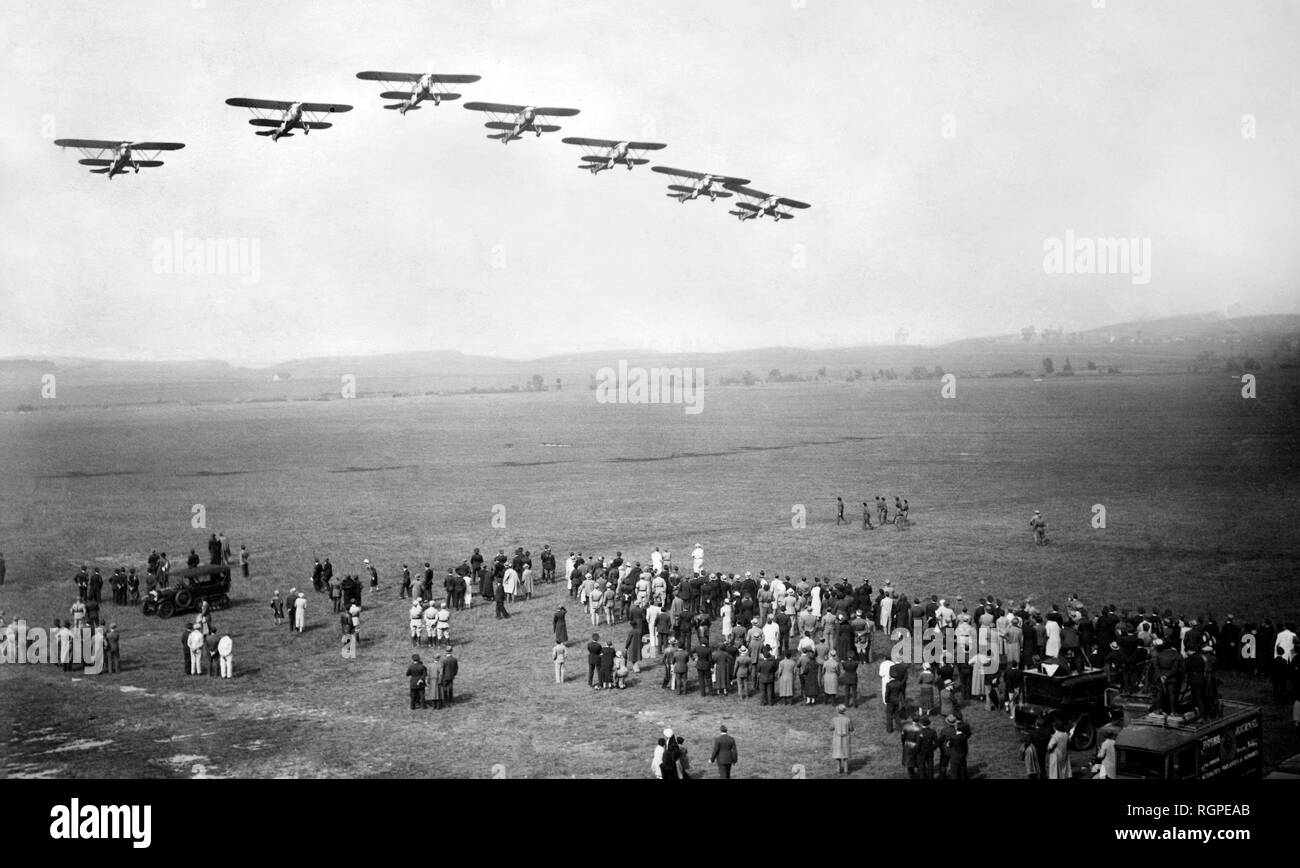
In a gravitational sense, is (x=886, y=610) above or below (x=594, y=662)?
above

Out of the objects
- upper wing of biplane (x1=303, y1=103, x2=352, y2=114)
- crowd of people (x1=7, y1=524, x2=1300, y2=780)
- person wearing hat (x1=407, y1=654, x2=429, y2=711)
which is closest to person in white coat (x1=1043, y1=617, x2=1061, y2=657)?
crowd of people (x1=7, y1=524, x2=1300, y2=780)

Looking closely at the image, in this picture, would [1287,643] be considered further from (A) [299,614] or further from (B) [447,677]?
(A) [299,614]

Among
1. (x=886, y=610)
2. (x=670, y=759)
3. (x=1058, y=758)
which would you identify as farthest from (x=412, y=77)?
(x=1058, y=758)

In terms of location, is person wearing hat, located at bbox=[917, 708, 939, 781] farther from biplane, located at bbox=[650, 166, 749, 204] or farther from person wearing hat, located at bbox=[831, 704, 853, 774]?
biplane, located at bbox=[650, 166, 749, 204]

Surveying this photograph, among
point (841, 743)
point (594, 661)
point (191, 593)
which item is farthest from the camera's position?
point (191, 593)

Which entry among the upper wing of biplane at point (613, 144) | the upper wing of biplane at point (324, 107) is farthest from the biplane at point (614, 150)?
the upper wing of biplane at point (324, 107)
